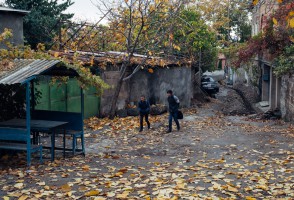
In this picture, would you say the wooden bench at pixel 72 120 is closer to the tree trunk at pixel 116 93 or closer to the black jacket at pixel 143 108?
the black jacket at pixel 143 108

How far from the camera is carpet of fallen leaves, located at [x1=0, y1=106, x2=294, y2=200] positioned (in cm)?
764

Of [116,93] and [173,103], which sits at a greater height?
[116,93]

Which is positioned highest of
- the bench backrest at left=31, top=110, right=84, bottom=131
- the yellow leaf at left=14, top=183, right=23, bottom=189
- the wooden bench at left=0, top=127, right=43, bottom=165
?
the bench backrest at left=31, top=110, right=84, bottom=131

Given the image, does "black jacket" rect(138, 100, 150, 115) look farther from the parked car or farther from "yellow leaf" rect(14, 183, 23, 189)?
the parked car

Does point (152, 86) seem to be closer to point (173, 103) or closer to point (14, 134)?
point (173, 103)

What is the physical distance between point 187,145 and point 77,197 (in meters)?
6.48

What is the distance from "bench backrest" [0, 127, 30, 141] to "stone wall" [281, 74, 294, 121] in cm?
1269

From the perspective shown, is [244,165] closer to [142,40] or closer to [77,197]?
[77,197]

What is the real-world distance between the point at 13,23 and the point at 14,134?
25.9 feet

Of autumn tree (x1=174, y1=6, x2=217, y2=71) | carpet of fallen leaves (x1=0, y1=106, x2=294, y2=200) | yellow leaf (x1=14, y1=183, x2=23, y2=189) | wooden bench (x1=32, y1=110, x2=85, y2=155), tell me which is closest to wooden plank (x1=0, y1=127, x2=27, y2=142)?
carpet of fallen leaves (x1=0, y1=106, x2=294, y2=200)

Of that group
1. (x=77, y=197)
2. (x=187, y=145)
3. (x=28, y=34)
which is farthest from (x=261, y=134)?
(x=28, y=34)

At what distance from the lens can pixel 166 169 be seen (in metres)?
9.64

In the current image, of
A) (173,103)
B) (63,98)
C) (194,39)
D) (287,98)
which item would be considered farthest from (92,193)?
(194,39)

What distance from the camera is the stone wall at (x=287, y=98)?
18225 mm
